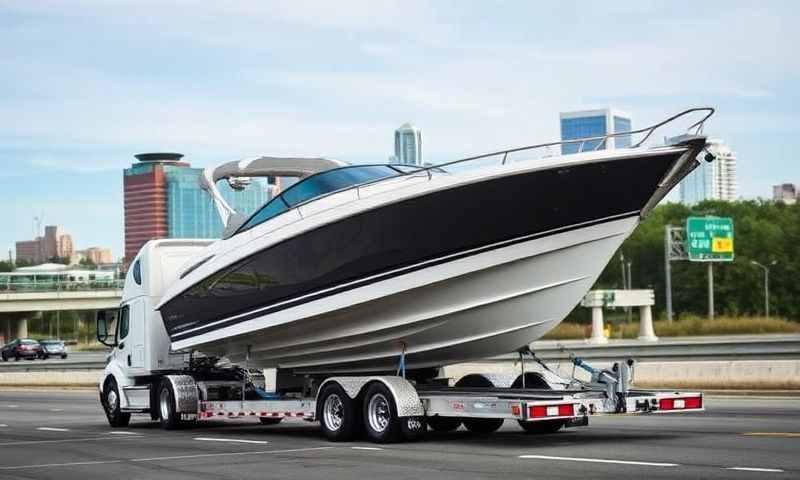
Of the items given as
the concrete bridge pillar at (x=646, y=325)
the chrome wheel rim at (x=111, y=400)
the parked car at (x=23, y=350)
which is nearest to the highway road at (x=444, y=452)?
the chrome wheel rim at (x=111, y=400)

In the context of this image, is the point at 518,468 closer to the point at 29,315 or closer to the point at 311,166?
the point at 311,166

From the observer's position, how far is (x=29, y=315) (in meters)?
128

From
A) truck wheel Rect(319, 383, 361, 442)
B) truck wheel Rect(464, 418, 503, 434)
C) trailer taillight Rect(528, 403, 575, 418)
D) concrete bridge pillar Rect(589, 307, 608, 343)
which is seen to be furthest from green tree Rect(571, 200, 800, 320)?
trailer taillight Rect(528, 403, 575, 418)

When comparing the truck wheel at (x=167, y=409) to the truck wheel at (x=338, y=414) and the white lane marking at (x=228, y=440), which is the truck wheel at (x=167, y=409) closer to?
the white lane marking at (x=228, y=440)

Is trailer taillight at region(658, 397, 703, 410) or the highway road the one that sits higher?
trailer taillight at region(658, 397, 703, 410)

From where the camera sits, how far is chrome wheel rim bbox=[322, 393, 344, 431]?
16969 mm

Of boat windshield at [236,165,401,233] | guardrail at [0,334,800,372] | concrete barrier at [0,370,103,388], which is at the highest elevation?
boat windshield at [236,165,401,233]

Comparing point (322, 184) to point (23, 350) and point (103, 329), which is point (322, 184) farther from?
point (23, 350)

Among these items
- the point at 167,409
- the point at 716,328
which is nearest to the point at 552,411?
the point at 167,409

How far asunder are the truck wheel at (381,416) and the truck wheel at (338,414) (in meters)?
0.18

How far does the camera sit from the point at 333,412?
17.1 metres

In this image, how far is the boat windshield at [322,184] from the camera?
17.2 metres

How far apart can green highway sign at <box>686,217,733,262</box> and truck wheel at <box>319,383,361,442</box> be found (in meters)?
52.8

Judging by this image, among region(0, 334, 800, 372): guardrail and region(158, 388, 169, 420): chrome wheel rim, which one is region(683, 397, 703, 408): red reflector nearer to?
region(158, 388, 169, 420): chrome wheel rim
